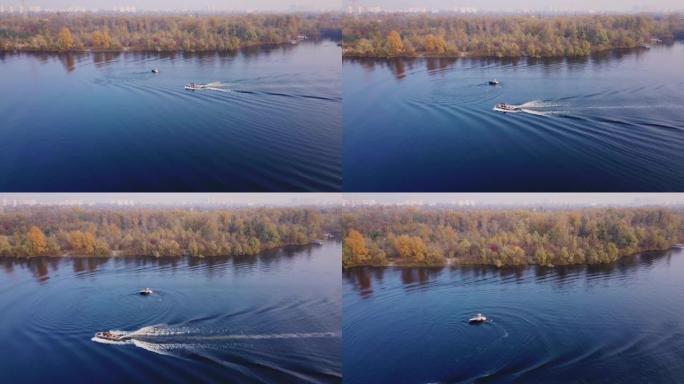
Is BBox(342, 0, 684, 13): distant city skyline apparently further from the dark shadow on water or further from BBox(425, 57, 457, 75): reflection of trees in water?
the dark shadow on water

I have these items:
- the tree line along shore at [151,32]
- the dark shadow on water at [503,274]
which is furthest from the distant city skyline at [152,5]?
the dark shadow on water at [503,274]

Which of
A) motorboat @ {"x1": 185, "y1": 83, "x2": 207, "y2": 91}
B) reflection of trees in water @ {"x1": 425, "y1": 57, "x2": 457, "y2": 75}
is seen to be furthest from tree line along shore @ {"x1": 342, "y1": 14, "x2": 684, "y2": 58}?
motorboat @ {"x1": 185, "y1": 83, "x2": 207, "y2": 91}

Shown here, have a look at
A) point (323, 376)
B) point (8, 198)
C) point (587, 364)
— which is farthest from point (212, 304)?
point (587, 364)

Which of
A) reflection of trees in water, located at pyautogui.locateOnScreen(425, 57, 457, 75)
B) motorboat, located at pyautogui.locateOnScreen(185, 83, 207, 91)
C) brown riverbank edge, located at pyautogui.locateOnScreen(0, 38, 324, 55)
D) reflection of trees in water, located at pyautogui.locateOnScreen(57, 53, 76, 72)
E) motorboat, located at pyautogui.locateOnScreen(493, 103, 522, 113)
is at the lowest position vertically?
motorboat, located at pyautogui.locateOnScreen(493, 103, 522, 113)

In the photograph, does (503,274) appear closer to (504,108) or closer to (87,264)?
(504,108)

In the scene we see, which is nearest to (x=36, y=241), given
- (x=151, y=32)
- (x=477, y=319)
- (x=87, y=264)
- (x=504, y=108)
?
(x=87, y=264)

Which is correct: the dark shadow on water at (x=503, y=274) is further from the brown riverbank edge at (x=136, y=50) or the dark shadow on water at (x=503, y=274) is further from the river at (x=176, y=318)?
the brown riverbank edge at (x=136, y=50)
